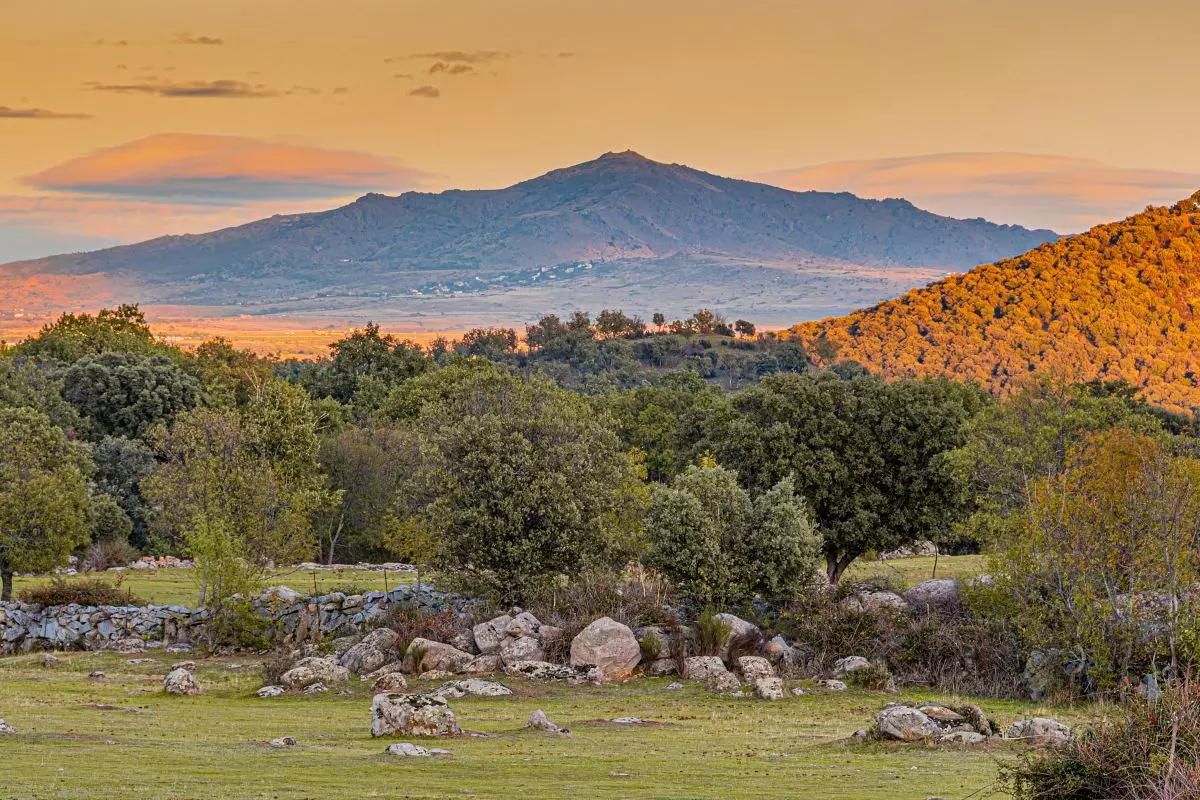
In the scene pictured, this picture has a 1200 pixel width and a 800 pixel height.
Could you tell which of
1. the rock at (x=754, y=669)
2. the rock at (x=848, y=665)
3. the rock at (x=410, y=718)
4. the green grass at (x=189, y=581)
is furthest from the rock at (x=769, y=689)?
the green grass at (x=189, y=581)

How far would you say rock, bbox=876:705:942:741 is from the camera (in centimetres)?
2481

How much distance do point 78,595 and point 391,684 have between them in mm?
18744

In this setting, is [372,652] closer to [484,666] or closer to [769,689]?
[484,666]

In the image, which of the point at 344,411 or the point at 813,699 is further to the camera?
the point at 344,411

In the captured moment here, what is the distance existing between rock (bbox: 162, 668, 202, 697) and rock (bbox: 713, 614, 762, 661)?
52.8 feet

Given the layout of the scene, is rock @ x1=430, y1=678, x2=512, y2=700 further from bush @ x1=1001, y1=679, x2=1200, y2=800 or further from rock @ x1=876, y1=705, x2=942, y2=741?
bush @ x1=1001, y1=679, x2=1200, y2=800

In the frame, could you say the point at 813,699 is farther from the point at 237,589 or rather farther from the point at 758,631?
the point at 237,589

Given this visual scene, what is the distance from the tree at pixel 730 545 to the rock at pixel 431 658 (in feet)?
27.1

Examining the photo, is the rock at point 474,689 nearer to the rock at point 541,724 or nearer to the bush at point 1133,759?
the rock at point 541,724

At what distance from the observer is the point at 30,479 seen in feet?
171

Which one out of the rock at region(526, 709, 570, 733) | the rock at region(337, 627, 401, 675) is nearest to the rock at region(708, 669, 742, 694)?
the rock at region(526, 709, 570, 733)

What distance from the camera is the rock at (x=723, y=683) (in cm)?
3644

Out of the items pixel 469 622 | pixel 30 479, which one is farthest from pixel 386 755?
pixel 30 479

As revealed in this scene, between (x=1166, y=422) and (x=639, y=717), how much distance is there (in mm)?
85794
